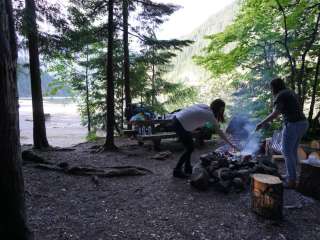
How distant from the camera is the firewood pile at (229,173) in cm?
439

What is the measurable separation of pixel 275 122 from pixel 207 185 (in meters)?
4.71

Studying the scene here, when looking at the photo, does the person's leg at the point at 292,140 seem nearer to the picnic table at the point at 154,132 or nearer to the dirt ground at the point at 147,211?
the dirt ground at the point at 147,211

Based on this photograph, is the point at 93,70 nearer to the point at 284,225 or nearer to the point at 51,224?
the point at 51,224

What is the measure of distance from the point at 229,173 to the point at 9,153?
11.4ft

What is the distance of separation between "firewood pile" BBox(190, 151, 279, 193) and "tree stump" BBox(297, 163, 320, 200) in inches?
17.9

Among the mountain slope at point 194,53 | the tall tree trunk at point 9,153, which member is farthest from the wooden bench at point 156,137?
the mountain slope at point 194,53

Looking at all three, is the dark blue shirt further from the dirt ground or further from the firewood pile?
the dirt ground

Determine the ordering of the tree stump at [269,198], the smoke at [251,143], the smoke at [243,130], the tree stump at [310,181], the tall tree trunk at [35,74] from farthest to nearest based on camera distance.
A: the smoke at [243,130] < the smoke at [251,143] < the tall tree trunk at [35,74] < the tree stump at [310,181] < the tree stump at [269,198]

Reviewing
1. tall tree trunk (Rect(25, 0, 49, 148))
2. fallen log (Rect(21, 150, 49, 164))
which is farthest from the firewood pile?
tall tree trunk (Rect(25, 0, 49, 148))

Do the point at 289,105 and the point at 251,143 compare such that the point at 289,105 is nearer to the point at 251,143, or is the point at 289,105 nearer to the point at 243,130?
the point at 251,143

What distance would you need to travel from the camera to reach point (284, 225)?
3.25 m

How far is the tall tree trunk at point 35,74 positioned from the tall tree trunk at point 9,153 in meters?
A: 4.96

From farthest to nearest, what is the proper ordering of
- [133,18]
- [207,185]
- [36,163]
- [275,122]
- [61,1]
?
1. [133,18]
2. [275,122]
3. [61,1]
4. [36,163]
5. [207,185]

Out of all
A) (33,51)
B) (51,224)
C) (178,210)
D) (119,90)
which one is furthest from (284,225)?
(119,90)
